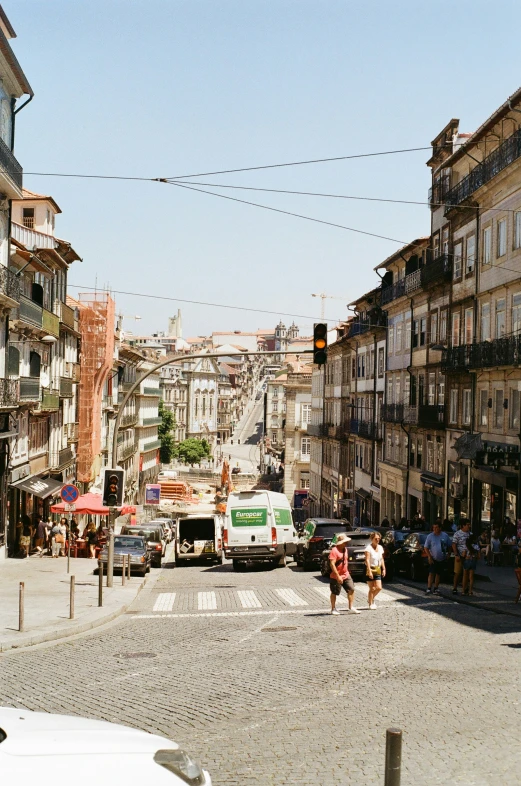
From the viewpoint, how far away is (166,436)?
477 ft

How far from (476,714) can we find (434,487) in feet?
115

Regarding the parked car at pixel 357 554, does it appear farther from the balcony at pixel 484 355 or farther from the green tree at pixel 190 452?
the green tree at pixel 190 452

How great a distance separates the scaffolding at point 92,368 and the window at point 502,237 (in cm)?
2754

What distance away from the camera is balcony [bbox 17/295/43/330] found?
36.1 metres

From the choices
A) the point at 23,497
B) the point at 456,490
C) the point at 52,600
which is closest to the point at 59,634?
the point at 52,600

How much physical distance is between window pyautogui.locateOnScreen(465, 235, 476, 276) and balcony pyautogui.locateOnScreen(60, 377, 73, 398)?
20026mm

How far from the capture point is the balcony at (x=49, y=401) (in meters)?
41.8

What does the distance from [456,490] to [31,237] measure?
847 inches

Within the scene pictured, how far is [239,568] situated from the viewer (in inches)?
1321

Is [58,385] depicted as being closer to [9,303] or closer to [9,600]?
[9,303]

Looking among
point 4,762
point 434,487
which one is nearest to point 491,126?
point 434,487

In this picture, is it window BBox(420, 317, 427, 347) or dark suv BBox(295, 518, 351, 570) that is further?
window BBox(420, 317, 427, 347)

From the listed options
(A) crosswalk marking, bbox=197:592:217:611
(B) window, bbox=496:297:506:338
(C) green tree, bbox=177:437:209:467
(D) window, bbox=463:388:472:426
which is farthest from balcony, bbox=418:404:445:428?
(C) green tree, bbox=177:437:209:467

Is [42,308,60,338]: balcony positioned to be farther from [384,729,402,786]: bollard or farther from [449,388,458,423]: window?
[384,729,402,786]: bollard
